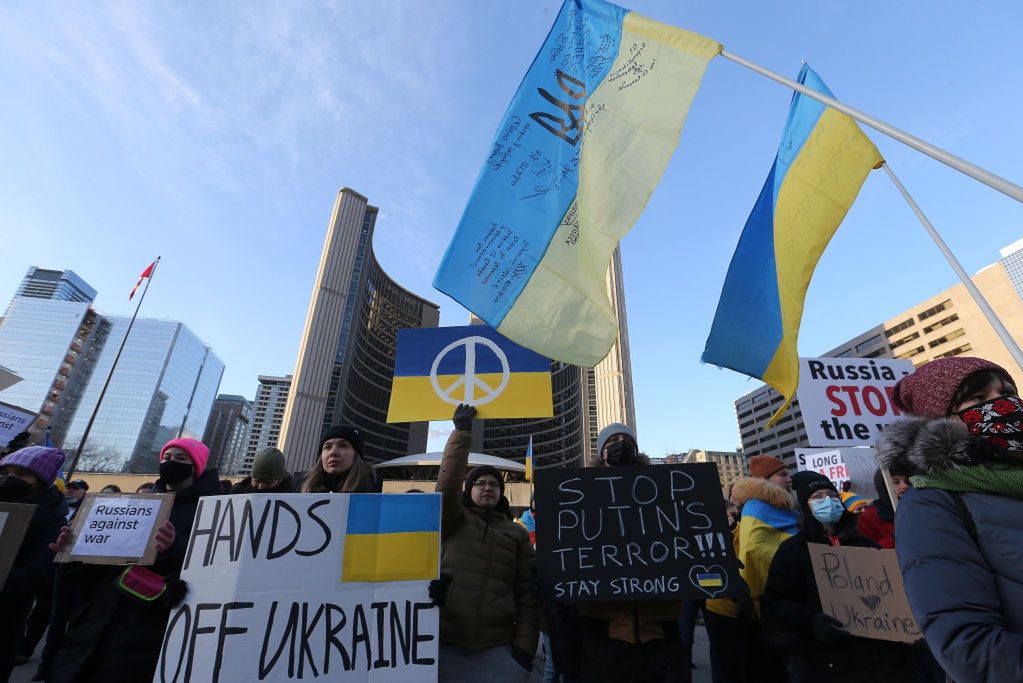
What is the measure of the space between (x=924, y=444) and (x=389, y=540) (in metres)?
2.29

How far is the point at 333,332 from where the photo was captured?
41375 mm

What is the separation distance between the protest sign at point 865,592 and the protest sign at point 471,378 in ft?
6.86

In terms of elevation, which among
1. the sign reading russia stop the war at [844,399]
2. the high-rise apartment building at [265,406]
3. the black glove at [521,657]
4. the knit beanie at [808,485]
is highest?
the high-rise apartment building at [265,406]

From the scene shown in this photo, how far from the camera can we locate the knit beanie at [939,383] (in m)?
1.67

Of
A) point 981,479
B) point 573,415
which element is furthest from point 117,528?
point 573,415

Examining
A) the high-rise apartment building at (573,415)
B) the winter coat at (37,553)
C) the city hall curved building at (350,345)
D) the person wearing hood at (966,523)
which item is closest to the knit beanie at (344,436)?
the winter coat at (37,553)

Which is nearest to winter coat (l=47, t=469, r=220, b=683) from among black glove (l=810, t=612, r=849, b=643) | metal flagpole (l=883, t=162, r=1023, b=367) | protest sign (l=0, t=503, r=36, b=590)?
protest sign (l=0, t=503, r=36, b=590)

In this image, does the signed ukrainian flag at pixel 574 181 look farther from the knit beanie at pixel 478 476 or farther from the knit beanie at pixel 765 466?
the knit beanie at pixel 765 466

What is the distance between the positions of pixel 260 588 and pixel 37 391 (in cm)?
13101

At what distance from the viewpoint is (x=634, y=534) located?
2.71 metres

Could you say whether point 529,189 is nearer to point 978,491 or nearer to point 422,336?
point 422,336

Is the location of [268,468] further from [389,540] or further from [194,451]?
[389,540]

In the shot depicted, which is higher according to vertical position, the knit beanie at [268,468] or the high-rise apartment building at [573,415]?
the high-rise apartment building at [573,415]

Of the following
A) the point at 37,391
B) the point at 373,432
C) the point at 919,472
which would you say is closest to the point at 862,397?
the point at 919,472
